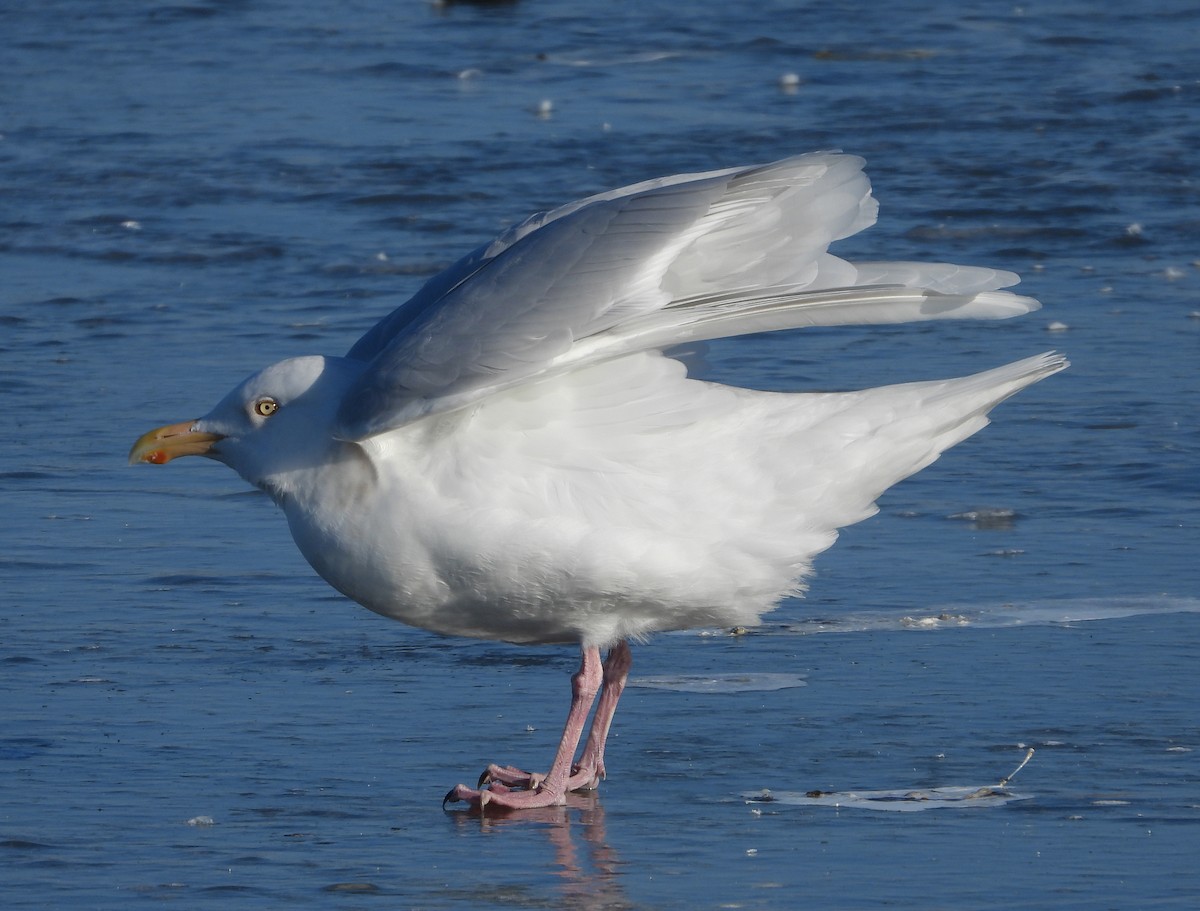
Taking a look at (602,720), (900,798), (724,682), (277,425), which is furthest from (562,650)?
(900,798)

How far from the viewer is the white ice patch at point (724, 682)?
16.2ft

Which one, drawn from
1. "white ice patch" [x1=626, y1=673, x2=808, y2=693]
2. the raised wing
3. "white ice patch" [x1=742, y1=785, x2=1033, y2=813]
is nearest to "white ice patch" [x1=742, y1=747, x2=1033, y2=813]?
Result: "white ice patch" [x1=742, y1=785, x2=1033, y2=813]

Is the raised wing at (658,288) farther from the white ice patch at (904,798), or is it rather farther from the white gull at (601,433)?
the white ice patch at (904,798)

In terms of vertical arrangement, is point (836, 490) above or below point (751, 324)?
below

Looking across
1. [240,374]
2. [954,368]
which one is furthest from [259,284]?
[954,368]

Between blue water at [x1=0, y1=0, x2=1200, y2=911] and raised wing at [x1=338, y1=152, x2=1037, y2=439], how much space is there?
2.86 ft

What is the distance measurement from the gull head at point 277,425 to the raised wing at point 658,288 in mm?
139

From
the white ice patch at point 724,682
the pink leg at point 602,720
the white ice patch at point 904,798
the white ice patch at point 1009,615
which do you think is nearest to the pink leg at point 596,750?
the pink leg at point 602,720

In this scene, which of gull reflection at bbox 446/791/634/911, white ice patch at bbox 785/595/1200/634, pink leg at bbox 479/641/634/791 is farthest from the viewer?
white ice patch at bbox 785/595/1200/634

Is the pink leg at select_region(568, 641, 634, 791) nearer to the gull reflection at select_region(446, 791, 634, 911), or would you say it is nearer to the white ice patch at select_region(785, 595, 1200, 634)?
the gull reflection at select_region(446, 791, 634, 911)

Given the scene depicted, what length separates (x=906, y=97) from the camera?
43.1 ft

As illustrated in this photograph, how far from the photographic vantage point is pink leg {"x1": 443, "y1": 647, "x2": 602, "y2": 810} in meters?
4.26

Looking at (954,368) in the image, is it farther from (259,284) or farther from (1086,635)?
(259,284)

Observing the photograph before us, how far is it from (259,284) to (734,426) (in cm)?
516
